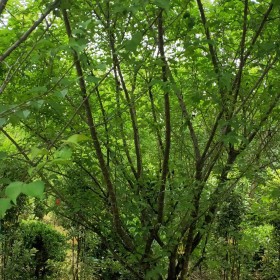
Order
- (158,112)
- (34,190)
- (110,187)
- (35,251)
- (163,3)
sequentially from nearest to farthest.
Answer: (34,190), (163,3), (110,187), (158,112), (35,251)

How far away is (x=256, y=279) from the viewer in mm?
7457

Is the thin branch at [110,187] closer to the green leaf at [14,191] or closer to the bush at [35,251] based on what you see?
the green leaf at [14,191]

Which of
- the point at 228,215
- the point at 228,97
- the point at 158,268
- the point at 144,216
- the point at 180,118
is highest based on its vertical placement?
the point at 228,215

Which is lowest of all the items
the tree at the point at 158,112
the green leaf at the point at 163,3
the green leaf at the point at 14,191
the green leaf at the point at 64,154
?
the green leaf at the point at 14,191

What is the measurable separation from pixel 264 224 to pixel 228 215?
146 cm

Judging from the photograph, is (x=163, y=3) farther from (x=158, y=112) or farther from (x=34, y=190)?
(x=158, y=112)

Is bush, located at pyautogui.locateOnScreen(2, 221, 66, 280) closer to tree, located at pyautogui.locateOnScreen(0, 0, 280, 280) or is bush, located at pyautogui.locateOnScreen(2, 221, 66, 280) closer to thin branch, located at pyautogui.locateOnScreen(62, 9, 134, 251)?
tree, located at pyautogui.locateOnScreen(0, 0, 280, 280)

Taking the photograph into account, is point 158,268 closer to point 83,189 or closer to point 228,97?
point 83,189

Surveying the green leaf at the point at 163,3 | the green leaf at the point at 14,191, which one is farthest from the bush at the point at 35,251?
the green leaf at the point at 14,191

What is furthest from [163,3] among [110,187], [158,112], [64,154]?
[158,112]

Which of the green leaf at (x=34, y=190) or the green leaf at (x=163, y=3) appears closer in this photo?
the green leaf at (x=34, y=190)

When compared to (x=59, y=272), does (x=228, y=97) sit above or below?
above

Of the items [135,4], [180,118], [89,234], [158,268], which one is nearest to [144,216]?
[158,268]

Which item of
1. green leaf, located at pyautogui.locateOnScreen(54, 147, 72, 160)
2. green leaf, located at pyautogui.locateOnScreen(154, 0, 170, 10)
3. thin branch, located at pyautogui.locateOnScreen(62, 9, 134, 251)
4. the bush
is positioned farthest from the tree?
the bush
